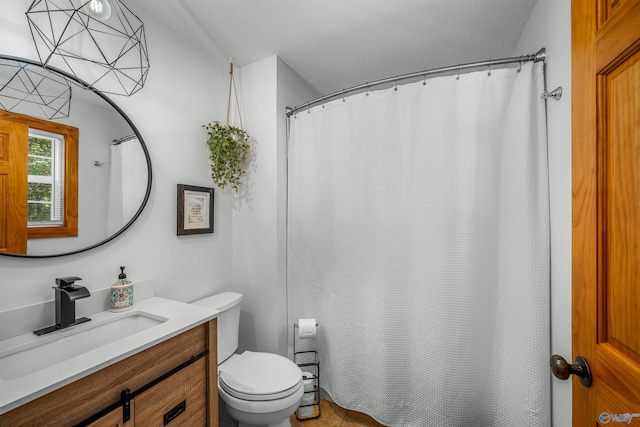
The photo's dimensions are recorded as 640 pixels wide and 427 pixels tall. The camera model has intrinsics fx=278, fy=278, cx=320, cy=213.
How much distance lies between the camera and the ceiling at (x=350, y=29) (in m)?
1.49

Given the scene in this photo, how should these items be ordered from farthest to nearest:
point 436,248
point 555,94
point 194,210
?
1. point 194,210
2. point 436,248
3. point 555,94

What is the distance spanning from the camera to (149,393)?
38.5 inches

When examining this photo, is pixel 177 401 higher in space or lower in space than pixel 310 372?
higher

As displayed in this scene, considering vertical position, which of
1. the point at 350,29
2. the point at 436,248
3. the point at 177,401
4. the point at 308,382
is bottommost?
the point at 308,382

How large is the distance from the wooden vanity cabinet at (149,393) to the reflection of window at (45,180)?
714 mm

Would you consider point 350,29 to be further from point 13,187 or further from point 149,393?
point 149,393

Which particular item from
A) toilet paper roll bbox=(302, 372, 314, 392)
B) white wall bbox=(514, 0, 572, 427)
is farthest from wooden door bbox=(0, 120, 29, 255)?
white wall bbox=(514, 0, 572, 427)

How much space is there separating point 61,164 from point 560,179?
2.12m

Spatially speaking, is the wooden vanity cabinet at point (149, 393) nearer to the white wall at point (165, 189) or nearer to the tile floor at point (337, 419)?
the white wall at point (165, 189)

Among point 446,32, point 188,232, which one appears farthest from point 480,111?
point 188,232

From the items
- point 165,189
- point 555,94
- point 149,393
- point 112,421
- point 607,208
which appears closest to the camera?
point 607,208

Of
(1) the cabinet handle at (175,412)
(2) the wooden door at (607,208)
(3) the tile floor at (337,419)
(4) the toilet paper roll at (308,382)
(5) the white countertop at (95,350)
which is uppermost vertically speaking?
(2) the wooden door at (607,208)

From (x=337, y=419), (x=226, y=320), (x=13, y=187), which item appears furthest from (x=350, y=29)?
(x=337, y=419)

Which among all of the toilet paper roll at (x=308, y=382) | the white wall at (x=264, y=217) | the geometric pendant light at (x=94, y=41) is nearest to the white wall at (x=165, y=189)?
the geometric pendant light at (x=94, y=41)
